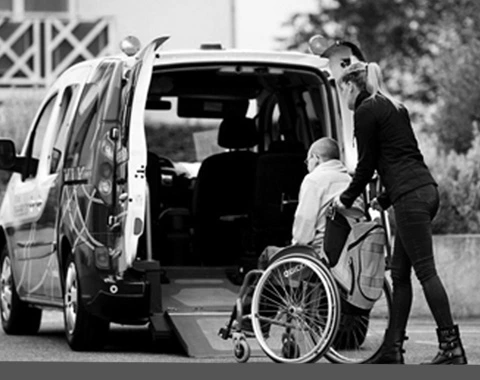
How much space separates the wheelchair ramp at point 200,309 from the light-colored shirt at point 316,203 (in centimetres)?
93

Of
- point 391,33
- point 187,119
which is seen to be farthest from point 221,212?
point 391,33

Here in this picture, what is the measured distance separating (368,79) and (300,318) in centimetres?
146

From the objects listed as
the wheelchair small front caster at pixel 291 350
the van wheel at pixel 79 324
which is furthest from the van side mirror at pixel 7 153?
the wheelchair small front caster at pixel 291 350

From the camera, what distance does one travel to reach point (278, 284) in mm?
10875

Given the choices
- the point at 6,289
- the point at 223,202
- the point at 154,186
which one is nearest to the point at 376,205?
the point at 154,186

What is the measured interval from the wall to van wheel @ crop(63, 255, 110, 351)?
19286mm

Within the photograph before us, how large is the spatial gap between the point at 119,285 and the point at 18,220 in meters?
2.39

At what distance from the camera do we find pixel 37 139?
13984mm

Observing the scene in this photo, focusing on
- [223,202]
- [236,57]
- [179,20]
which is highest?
[179,20]

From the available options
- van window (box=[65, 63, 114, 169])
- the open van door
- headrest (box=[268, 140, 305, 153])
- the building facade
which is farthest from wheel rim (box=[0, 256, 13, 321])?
the building facade

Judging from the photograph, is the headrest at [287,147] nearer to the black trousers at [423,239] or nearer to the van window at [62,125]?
the van window at [62,125]

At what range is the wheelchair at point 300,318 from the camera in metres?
10.5

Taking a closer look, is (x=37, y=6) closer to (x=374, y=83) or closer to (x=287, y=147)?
(x=287, y=147)

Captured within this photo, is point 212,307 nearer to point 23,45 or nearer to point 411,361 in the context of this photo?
point 411,361
